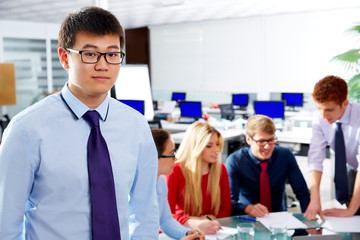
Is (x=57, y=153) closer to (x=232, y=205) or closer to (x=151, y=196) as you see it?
(x=151, y=196)

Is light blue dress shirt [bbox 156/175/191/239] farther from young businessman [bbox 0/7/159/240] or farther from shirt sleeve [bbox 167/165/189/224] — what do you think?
young businessman [bbox 0/7/159/240]

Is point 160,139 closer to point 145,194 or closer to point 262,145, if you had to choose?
point 262,145

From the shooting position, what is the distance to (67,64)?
135 cm

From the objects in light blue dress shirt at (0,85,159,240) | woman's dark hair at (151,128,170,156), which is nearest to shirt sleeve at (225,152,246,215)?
woman's dark hair at (151,128,170,156)

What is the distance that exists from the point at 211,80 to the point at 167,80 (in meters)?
1.44

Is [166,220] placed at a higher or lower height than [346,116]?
lower

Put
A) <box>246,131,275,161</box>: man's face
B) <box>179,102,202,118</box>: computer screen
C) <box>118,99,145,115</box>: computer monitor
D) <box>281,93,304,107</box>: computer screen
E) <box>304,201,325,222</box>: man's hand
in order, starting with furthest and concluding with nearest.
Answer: <box>281,93,304,107</box>: computer screen, <box>179,102,202,118</box>: computer screen, <box>118,99,145,115</box>: computer monitor, <box>246,131,275,161</box>: man's face, <box>304,201,325,222</box>: man's hand

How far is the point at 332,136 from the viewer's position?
3066mm

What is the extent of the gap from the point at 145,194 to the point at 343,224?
4.87 feet

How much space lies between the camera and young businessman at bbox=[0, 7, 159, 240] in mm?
1259

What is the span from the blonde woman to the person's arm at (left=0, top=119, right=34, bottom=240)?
1.59 m

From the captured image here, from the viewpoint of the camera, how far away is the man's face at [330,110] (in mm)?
2752

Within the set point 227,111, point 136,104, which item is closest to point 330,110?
point 136,104

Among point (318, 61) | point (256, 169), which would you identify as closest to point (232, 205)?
point (256, 169)
